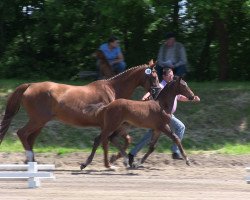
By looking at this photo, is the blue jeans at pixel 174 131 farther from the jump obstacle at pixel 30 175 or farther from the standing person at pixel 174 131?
the jump obstacle at pixel 30 175

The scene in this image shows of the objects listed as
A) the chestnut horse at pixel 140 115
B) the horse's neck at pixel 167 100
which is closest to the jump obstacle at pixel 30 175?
the chestnut horse at pixel 140 115

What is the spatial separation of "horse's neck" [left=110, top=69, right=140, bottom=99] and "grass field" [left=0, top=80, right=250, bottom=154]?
2.01m

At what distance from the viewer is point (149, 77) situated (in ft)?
51.6

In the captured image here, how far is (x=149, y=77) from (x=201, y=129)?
322cm

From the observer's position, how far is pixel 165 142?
57.9 ft

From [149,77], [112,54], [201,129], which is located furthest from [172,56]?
[149,77]

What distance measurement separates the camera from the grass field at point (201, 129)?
17.4 m

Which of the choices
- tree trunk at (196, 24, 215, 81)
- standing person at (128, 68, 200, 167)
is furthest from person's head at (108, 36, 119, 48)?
tree trunk at (196, 24, 215, 81)

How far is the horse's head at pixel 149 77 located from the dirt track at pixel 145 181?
5.51 ft

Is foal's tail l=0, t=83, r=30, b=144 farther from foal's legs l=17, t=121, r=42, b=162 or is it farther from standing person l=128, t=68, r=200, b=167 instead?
standing person l=128, t=68, r=200, b=167

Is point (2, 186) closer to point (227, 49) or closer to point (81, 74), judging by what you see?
point (81, 74)

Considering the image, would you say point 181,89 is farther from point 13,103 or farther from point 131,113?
point 13,103

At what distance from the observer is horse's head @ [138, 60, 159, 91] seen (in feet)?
51.5

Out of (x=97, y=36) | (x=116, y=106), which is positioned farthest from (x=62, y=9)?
(x=116, y=106)
